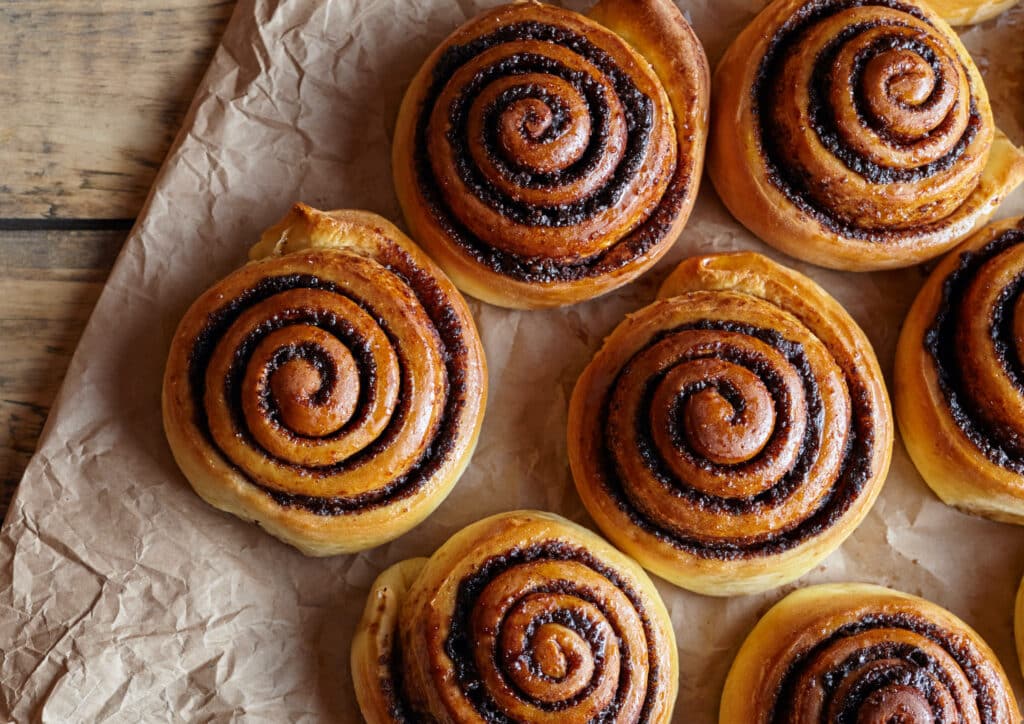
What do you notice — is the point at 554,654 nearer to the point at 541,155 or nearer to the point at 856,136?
the point at 541,155

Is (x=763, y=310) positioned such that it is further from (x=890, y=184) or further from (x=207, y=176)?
(x=207, y=176)

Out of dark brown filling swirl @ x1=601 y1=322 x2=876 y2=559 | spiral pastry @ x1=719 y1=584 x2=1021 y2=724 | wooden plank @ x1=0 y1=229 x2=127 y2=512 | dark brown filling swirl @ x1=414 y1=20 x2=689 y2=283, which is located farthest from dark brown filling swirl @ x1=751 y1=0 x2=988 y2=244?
wooden plank @ x1=0 y1=229 x2=127 y2=512

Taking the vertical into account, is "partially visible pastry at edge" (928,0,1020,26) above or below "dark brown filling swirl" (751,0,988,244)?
above

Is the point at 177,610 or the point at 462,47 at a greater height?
the point at 462,47

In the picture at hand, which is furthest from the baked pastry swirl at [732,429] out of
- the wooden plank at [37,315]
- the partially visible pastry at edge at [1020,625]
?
the wooden plank at [37,315]

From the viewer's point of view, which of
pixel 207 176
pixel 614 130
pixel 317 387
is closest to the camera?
pixel 317 387

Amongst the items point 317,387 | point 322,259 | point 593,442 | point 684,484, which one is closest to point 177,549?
point 317,387

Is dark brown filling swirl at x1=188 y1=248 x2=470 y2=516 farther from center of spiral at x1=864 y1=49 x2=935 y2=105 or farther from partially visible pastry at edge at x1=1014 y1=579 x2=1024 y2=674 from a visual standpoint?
partially visible pastry at edge at x1=1014 y1=579 x2=1024 y2=674

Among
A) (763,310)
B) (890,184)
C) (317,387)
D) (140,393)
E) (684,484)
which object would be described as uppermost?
(890,184)
